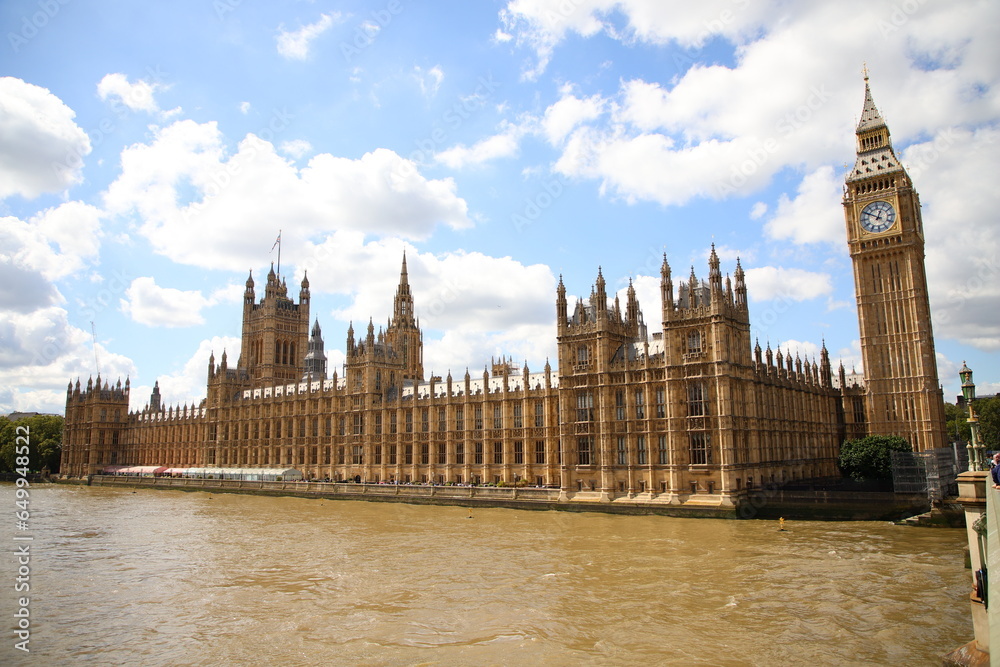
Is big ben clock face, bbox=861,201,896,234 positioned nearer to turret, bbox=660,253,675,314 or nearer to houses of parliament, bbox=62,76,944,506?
houses of parliament, bbox=62,76,944,506

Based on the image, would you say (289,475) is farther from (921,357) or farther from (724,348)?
(921,357)

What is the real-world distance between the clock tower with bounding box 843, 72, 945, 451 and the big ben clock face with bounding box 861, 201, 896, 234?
0.35 ft

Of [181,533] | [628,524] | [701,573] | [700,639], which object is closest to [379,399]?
[181,533]

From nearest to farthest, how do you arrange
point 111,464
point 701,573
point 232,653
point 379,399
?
point 232,653
point 701,573
point 379,399
point 111,464

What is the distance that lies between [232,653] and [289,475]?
261ft

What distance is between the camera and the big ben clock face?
81500 millimetres

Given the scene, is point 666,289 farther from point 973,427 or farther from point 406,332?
point 406,332

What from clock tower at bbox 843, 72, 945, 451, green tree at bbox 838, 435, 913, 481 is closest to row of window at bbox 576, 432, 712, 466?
green tree at bbox 838, 435, 913, 481

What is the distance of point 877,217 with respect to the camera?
8238cm

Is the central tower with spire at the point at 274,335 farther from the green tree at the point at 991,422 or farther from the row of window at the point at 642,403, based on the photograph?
the green tree at the point at 991,422

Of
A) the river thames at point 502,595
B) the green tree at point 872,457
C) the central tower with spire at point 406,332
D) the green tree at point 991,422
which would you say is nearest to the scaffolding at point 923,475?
the green tree at point 872,457

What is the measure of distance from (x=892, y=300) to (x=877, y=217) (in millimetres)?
10443

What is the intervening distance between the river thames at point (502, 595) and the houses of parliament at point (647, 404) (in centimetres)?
989

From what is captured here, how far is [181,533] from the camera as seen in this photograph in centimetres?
5391
